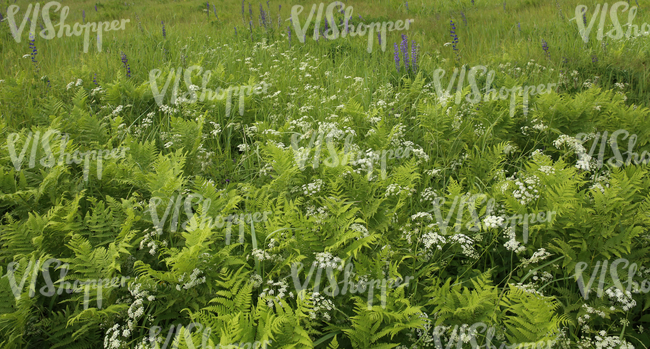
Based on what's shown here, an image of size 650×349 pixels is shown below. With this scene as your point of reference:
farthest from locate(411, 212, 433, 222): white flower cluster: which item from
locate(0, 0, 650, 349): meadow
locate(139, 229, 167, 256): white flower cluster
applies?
locate(139, 229, 167, 256): white flower cluster

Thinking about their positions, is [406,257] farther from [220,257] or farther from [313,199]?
[220,257]

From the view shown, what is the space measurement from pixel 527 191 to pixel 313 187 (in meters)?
1.54

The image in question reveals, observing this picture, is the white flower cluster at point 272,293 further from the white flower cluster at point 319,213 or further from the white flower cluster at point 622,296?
the white flower cluster at point 622,296

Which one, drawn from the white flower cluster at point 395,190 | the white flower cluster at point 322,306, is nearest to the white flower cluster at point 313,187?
the white flower cluster at point 395,190

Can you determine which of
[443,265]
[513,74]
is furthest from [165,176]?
[513,74]

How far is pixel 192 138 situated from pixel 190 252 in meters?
1.74

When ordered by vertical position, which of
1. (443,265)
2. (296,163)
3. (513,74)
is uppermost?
(513,74)

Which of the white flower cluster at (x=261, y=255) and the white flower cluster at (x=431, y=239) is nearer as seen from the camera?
the white flower cluster at (x=261, y=255)

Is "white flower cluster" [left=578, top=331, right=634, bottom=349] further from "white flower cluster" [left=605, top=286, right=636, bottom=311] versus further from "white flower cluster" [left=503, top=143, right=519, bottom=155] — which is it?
"white flower cluster" [left=503, top=143, right=519, bottom=155]

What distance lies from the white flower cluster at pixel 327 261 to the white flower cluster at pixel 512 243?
1.08m

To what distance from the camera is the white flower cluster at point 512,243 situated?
257 centimetres

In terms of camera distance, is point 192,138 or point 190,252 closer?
point 190,252

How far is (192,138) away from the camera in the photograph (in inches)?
149

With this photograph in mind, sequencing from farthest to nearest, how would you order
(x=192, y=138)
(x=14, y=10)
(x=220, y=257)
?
(x=14, y=10) < (x=192, y=138) < (x=220, y=257)
